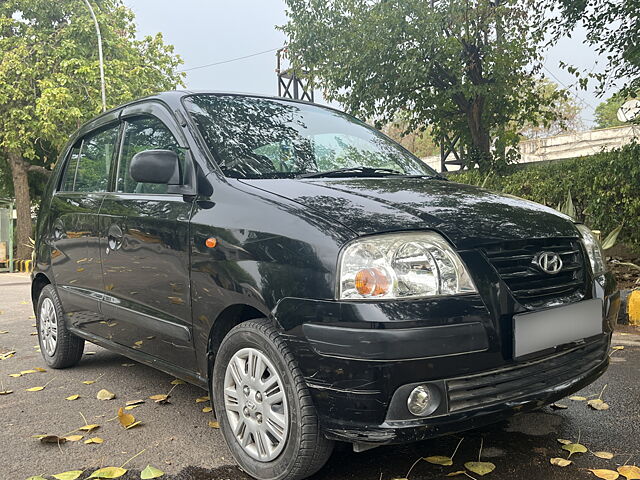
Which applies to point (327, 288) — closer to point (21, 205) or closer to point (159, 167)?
point (159, 167)

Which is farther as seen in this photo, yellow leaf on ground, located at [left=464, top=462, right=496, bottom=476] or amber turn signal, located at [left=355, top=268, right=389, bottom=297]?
yellow leaf on ground, located at [left=464, top=462, right=496, bottom=476]

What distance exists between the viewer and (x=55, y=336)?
14.8 ft

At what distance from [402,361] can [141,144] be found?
2225 millimetres

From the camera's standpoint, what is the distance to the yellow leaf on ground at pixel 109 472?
2613 mm

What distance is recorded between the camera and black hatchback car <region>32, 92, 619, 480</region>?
215 centimetres

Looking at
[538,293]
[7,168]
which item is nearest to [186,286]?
[538,293]

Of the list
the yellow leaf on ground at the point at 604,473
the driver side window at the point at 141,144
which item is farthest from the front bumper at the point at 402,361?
the driver side window at the point at 141,144

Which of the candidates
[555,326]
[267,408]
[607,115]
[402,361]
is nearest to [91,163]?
[267,408]

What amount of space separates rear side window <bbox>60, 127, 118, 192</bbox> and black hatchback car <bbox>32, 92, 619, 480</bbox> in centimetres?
50

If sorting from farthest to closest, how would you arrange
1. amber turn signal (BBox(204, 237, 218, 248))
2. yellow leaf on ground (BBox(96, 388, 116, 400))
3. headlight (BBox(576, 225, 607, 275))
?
1. yellow leaf on ground (BBox(96, 388, 116, 400))
2. headlight (BBox(576, 225, 607, 275))
3. amber turn signal (BBox(204, 237, 218, 248))

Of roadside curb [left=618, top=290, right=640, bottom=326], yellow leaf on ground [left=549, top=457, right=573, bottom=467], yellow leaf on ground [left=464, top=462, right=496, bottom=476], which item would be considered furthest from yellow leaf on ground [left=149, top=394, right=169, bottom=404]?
roadside curb [left=618, top=290, right=640, bottom=326]

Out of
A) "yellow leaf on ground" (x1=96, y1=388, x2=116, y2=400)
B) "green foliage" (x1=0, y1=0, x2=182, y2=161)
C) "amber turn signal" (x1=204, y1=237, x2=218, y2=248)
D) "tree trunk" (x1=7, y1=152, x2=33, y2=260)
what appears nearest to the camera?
"amber turn signal" (x1=204, y1=237, x2=218, y2=248)

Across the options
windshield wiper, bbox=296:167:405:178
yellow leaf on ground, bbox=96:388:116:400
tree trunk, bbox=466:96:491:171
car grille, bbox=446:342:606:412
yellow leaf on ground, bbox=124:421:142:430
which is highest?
tree trunk, bbox=466:96:491:171

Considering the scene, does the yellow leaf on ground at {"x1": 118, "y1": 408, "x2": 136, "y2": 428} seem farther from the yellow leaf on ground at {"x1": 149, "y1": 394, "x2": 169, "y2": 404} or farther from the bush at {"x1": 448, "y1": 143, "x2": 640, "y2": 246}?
the bush at {"x1": 448, "y1": 143, "x2": 640, "y2": 246}
